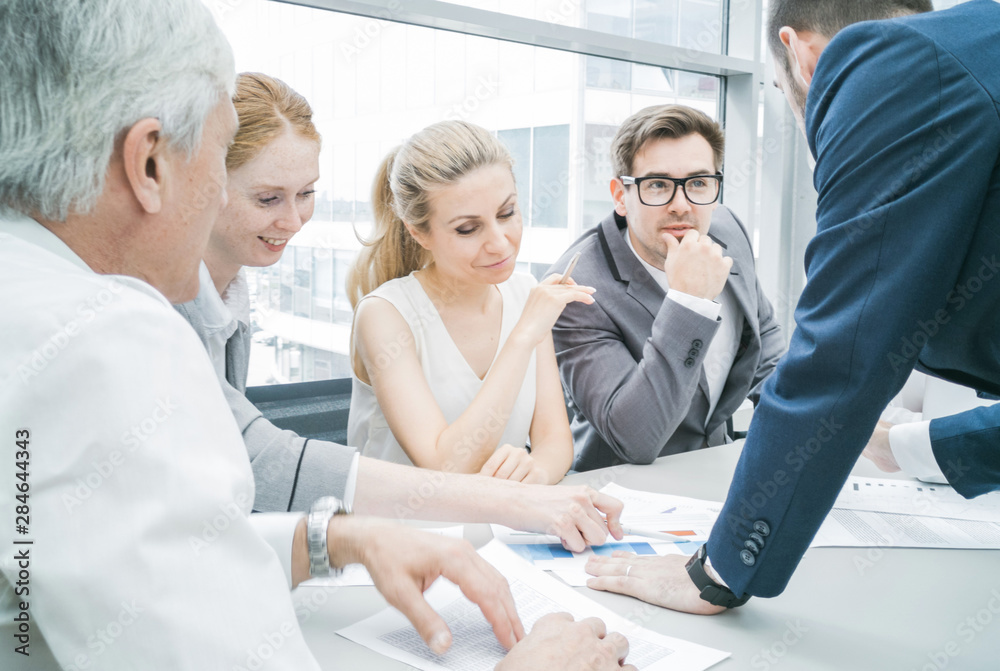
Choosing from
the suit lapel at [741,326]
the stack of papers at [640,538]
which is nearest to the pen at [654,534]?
the stack of papers at [640,538]

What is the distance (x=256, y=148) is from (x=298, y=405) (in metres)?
0.82

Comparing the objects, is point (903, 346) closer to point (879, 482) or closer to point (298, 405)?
point (879, 482)

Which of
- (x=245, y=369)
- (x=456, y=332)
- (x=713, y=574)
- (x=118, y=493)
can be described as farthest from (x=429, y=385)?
(x=118, y=493)

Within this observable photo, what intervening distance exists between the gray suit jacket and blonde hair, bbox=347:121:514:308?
0.41 meters

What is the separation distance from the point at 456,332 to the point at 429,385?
0.17 m

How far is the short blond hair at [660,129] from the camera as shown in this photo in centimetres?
199

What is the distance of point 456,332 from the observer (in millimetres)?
1885

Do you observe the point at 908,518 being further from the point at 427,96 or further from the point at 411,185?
the point at 427,96

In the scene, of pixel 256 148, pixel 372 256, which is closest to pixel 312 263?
pixel 372 256

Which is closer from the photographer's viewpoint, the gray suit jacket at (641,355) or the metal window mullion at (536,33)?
the gray suit jacket at (641,355)

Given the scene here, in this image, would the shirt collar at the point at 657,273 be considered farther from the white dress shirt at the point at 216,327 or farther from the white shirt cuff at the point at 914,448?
the white dress shirt at the point at 216,327

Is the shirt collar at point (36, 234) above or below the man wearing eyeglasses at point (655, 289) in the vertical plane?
above

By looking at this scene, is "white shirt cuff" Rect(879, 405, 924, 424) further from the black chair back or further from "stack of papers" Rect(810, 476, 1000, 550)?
the black chair back

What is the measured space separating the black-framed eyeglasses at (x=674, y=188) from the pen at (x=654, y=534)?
40.8 inches
